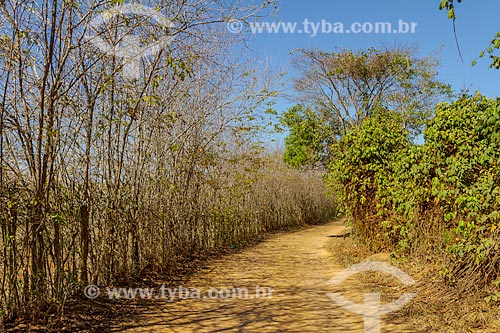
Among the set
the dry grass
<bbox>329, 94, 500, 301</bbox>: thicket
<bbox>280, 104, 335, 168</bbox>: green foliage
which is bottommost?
the dry grass

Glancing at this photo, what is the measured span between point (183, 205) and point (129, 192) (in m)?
2.17

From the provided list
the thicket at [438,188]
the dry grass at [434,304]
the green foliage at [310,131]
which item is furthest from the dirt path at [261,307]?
the green foliage at [310,131]

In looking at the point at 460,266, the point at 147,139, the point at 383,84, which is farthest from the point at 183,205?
the point at 383,84

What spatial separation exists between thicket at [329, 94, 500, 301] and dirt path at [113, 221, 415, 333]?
110 centimetres

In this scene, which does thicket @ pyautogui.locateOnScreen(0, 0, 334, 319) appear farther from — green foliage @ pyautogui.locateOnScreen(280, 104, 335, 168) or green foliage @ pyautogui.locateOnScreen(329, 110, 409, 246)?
green foliage @ pyautogui.locateOnScreen(280, 104, 335, 168)

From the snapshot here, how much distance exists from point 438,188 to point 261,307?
2.78m

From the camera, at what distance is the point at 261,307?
476 centimetres

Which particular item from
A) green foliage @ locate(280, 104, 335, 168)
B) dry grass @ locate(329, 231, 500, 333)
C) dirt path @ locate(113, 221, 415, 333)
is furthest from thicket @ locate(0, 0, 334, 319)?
green foliage @ locate(280, 104, 335, 168)

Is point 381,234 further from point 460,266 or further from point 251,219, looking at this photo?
point 251,219

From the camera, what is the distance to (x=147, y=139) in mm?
6176

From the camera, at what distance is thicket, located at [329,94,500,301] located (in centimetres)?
438

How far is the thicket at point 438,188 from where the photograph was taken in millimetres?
4379

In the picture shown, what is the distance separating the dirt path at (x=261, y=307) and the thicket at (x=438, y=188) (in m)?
1.10

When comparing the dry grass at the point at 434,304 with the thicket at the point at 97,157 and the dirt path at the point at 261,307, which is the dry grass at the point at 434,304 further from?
the thicket at the point at 97,157
